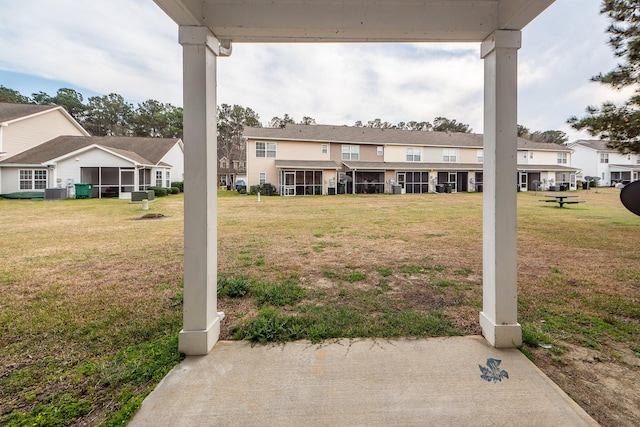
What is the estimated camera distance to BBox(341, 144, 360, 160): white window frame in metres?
27.0

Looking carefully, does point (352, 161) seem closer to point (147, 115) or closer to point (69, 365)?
point (69, 365)

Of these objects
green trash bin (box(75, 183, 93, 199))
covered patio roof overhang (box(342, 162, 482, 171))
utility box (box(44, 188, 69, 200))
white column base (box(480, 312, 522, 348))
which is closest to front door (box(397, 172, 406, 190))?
covered patio roof overhang (box(342, 162, 482, 171))

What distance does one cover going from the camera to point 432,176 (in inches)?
1110

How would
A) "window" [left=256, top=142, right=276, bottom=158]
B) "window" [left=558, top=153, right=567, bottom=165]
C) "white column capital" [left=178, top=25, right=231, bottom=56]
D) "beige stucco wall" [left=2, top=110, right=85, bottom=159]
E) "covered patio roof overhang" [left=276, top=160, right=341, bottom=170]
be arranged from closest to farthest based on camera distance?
"white column capital" [left=178, top=25, right=231, bottom=56], "beige stucco wall" [left=2, top=110, right=85, bottom=159], "covered patio roof overhang" [left=276, top=160, right=341, bottom=170], "window" [left=256, top=142, right=276, bottom=158], "window" [left=558, top=153, right=567, bottom=165]

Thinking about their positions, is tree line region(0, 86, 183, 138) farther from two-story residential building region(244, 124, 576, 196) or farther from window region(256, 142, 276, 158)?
two-story residential building region(244, 124, 576, 196)

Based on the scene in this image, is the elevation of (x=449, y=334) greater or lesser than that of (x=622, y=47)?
lesser

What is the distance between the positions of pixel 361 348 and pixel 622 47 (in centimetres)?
636

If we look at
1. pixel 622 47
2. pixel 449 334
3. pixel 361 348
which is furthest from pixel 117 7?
pixel 622 47

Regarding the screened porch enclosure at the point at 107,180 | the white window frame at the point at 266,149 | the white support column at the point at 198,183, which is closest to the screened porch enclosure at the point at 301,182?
the white window frame at the point at 266,149

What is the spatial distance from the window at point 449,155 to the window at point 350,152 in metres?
9.84

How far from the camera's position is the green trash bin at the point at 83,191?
62.0 ft

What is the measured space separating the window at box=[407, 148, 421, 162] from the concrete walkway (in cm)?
2845

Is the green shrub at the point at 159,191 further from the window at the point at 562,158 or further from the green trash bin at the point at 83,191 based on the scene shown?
the window at the point at 562,158

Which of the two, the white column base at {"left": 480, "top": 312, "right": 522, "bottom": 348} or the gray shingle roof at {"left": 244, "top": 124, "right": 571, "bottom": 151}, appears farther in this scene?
the gray shingle roof at {"left": 244, "top": 124, "right": 571, "bottom": 151}
